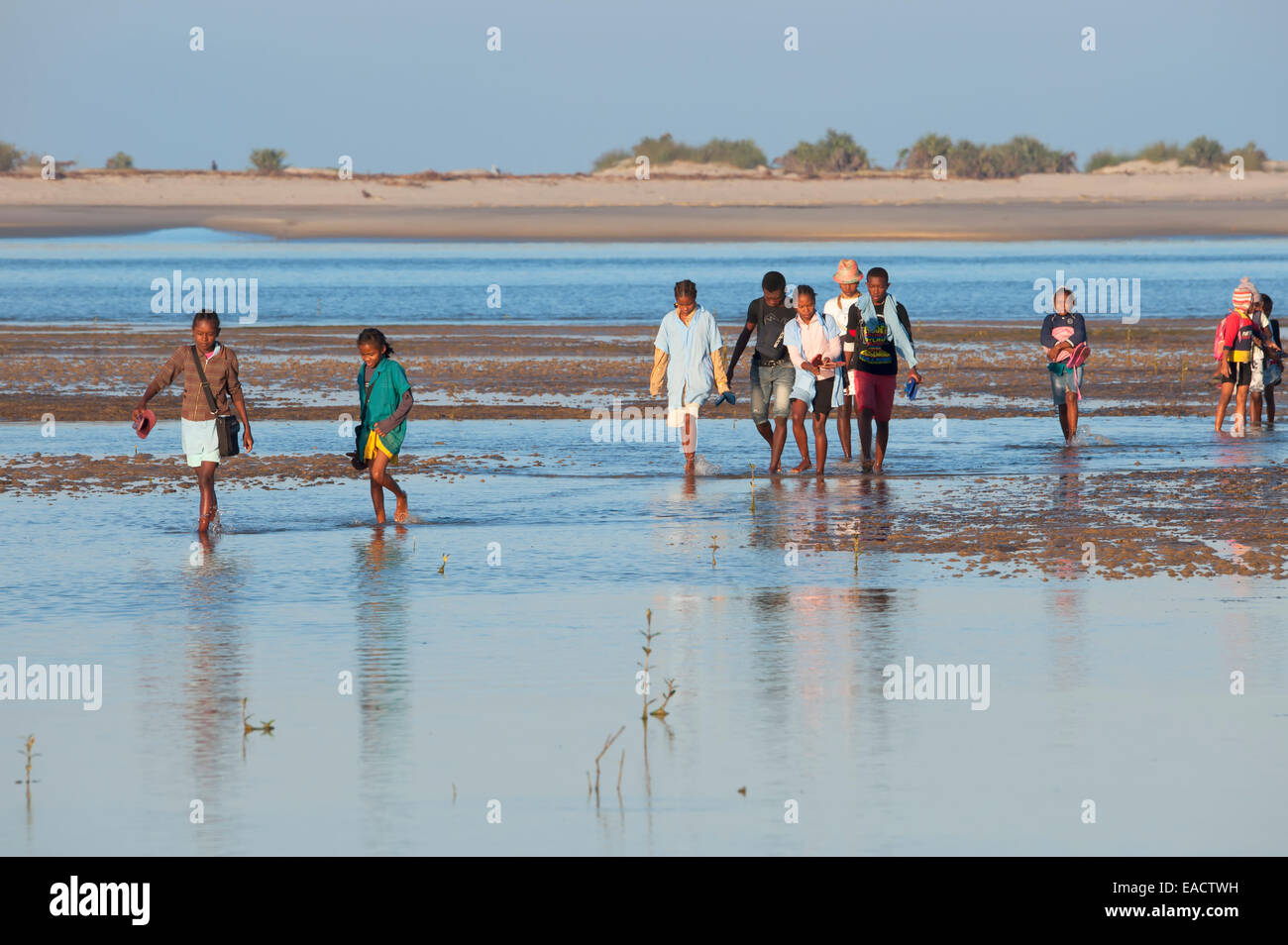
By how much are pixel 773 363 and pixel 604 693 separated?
8.40m

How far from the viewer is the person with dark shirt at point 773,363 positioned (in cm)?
1661

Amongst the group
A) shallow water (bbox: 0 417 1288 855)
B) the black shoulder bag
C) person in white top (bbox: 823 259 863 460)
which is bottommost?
shallow water (bbox: 0 417 1288 855)

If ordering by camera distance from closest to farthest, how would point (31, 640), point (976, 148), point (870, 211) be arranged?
point (31, 640) < point (870, 211) < point (976, 148)

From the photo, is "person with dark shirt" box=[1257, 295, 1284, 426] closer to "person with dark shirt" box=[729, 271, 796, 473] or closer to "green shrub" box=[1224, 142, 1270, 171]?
"person with dark shirt" box=[729, 271, 796, 473]

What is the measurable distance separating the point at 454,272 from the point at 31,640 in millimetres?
52630

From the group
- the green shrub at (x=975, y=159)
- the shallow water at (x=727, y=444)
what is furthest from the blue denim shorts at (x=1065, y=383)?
the green shrub at (x=975, y=159)

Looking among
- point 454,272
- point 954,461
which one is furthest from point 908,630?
point 454,272

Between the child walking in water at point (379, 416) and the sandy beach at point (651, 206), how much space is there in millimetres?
71864

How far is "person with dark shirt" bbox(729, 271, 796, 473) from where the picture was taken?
1661cm

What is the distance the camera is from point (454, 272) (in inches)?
2437

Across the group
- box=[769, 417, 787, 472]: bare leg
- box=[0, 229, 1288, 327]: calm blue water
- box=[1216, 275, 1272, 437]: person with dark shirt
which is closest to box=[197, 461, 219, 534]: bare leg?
box=[769, 417, 787, 472]: bare leg

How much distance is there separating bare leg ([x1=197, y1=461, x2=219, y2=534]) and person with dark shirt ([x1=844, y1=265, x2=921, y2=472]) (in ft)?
18.7

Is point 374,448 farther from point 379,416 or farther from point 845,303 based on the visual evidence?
point 845,303
